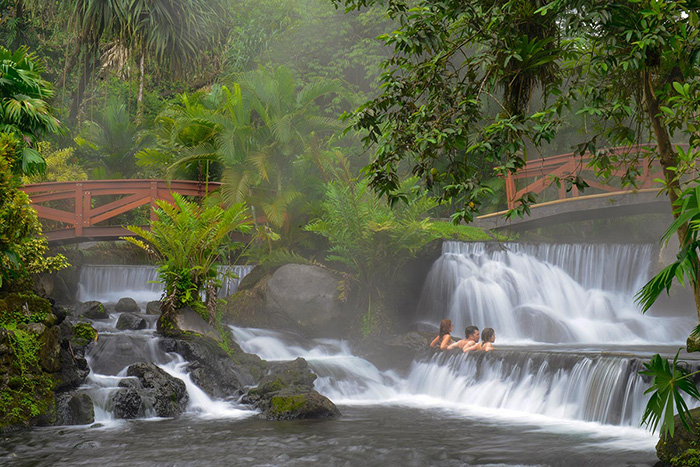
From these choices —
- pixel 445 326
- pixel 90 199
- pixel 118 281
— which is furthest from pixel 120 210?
pixel 445 326

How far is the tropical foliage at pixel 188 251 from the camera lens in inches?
520

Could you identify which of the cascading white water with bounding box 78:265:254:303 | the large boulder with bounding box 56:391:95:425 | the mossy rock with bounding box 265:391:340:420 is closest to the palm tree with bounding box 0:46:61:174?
the large boulder with bounding box 56:391:95:425

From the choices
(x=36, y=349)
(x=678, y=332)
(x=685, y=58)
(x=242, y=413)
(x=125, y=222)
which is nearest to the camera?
(x=685, y=58)

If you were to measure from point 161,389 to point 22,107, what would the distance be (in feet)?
14.9

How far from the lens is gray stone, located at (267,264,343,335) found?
1656cm

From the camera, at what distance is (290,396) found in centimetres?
1045

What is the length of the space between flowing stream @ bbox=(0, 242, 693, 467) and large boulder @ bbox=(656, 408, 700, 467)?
2.05ft

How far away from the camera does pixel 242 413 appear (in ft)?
35.6

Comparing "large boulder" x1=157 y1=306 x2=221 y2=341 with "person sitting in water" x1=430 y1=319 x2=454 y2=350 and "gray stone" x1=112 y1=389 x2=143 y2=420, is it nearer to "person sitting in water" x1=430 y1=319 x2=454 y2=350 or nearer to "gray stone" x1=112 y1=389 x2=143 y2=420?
"gray stone" x1=112 y1=389 x2=143 y2=420

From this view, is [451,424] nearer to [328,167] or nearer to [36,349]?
[36,349]

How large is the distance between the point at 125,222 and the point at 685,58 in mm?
20260

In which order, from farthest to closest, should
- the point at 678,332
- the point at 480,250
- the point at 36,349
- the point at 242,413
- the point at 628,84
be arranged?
the point at 480,250, the point at 678,332, the point at 242,413, the point at 36,349, the point at 628,84

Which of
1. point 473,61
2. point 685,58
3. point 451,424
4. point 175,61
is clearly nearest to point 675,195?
point 685,58

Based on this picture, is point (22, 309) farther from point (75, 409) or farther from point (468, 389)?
point (468, 389)
